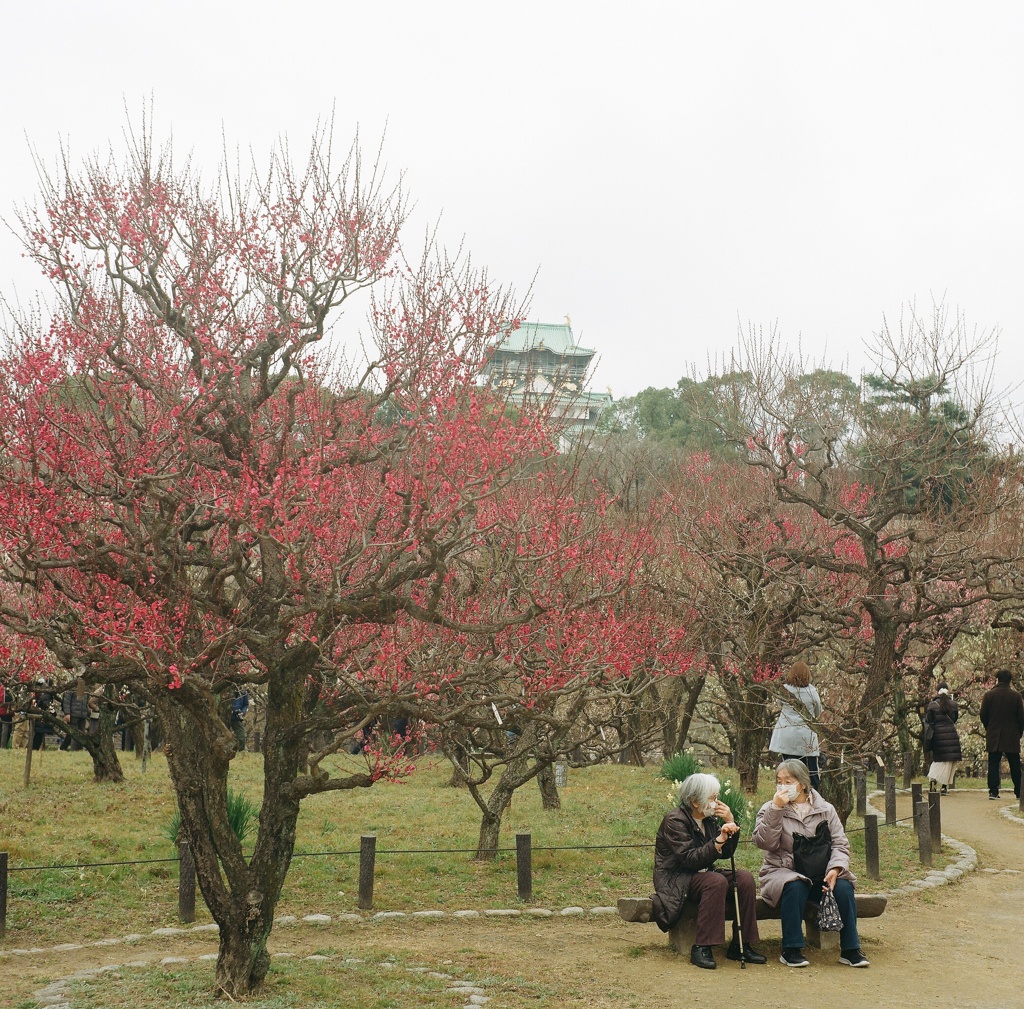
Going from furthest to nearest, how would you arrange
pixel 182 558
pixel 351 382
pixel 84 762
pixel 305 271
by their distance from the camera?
1. pixel 84 762
2. pixel 351 382
3. pixel 305 271
4. pixel 182 558

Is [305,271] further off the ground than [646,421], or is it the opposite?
[646,421]

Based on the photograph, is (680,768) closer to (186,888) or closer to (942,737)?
(942,737)

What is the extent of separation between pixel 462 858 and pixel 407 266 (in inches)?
259

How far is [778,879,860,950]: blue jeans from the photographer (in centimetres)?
769

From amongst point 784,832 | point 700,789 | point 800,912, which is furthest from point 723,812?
point 800,912

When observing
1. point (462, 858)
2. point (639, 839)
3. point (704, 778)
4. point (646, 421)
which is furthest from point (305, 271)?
point (646, 421)

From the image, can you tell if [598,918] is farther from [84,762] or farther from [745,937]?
[84,762]

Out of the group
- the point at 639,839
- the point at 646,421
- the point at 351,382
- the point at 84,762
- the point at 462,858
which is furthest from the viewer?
the point at 646,421

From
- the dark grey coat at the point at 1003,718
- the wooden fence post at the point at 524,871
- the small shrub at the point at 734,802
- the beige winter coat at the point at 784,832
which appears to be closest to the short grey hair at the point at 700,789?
the beige winter coat at the point at 784,832

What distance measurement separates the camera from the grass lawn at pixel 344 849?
984cm

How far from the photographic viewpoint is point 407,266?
348 inches

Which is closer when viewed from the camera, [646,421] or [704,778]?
[704,778]

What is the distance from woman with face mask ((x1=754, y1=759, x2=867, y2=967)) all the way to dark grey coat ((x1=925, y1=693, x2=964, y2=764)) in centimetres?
997

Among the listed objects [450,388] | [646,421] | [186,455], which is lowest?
[186,455]
